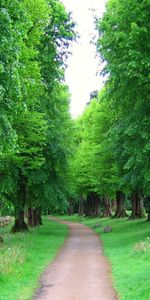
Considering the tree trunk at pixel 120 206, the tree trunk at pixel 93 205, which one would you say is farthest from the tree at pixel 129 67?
the tree trunk at pixel 93 205

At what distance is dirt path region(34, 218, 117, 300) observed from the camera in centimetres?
1233

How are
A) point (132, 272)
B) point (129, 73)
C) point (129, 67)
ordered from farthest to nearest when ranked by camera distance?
1. point (129, 67)
2. point (129, 73)
3. point (132, 272)

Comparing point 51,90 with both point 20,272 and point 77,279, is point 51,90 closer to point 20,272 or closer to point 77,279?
point 20,272

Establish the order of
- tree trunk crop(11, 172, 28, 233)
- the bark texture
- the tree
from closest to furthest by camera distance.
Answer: the tree
tree trunk crop(11, 172, 28, 233)
the bark texture

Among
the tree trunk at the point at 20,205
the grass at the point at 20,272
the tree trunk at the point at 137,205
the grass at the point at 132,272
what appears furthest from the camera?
the tree trunk at the point at 137,205

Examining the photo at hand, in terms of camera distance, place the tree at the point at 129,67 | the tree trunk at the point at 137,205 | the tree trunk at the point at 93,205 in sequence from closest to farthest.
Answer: the tree at the point at 129,67, the tree trunk at the point at 137,205, the tree trunk at the point at 93,205

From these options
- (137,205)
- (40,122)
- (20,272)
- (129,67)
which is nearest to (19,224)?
(40,122)

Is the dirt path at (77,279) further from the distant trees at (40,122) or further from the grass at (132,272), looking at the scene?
the distant trees at (40,122)

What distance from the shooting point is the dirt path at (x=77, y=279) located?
40.5 ft

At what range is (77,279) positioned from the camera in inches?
580

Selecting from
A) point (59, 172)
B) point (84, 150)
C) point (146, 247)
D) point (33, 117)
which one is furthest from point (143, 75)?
point (84, 150)

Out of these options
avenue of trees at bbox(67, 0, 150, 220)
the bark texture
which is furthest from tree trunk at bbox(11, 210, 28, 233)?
avenue of trees at bbox(67, 0, 150, 220)

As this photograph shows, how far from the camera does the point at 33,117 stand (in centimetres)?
2402

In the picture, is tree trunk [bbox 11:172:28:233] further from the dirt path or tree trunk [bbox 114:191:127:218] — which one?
tree trunk [bbox 114:191:127:218]
